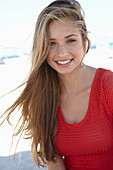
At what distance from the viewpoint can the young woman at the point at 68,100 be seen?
1548 millimetres

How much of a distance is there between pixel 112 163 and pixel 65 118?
1.60ft

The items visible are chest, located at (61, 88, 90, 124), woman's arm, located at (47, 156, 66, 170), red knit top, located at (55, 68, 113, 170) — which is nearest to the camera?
red knit top, located at (55, 68, 113, 170)

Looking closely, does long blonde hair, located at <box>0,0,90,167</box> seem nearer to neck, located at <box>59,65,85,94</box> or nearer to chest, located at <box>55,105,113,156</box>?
neck, located at <box>59,65,85,94</box>

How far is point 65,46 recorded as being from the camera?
159 cm

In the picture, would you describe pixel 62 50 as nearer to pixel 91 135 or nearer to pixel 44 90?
pixel 44 90

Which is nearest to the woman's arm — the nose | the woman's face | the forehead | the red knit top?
the red knit top

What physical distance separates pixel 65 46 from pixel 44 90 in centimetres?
50

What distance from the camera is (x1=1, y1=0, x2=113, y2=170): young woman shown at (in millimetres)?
1548

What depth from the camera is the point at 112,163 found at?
1.61 metres

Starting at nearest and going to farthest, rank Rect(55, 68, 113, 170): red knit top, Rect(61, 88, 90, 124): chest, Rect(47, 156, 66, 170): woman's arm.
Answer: Rect(55, 68, 113, 170): red knit top
Rect(61, 88, 90, 124): chest
Rect(47, 156, 66, 170): woman's arm

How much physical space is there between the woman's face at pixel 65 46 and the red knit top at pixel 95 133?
216mm

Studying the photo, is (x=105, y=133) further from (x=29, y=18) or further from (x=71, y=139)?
(x=29, y=18)

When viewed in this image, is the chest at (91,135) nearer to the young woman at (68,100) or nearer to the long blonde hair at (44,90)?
the young woman at (68,100)

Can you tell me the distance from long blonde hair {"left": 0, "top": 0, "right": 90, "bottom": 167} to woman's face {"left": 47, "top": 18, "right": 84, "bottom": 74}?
0.14 ft
